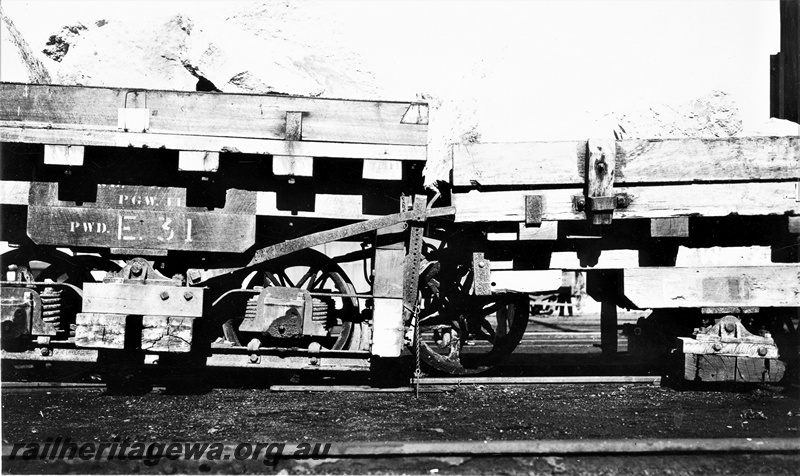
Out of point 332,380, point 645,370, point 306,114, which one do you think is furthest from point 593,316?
point 306,114

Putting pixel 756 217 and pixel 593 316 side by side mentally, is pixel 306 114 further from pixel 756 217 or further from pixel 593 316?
pixel 593 316

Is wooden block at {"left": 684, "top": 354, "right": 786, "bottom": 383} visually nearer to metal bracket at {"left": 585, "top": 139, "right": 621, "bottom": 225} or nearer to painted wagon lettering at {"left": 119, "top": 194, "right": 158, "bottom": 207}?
metal bracket at {"left": 585, "top": 139, "right": 621, "bottom": 225}

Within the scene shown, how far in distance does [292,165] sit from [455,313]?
2369 millimetres

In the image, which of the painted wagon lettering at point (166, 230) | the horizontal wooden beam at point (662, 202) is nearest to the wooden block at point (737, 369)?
the horizontal wooden beam at point (662, 202)

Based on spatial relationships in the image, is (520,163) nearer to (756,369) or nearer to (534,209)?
(534,209)

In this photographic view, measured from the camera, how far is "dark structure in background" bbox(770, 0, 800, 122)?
301 inches

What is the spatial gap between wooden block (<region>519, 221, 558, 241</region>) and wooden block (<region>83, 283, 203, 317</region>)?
2838 millimetres

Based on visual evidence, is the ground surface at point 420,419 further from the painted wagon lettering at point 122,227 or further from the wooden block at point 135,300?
the painted wagon lettering at point 122,227

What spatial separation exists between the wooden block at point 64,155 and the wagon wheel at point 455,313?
3146 millimetres

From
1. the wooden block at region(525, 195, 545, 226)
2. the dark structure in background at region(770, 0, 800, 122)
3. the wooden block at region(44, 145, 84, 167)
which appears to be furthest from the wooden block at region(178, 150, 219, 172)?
the dark structure in background at region(770, 0, 800, 122)

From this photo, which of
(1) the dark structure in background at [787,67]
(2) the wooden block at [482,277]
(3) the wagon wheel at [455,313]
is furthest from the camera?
(1) the dark structure in background at [787,67]

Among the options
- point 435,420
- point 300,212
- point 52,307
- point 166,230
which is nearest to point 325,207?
point 300,212

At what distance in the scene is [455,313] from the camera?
6.30 metres

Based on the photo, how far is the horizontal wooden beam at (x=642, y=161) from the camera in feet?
16.9
